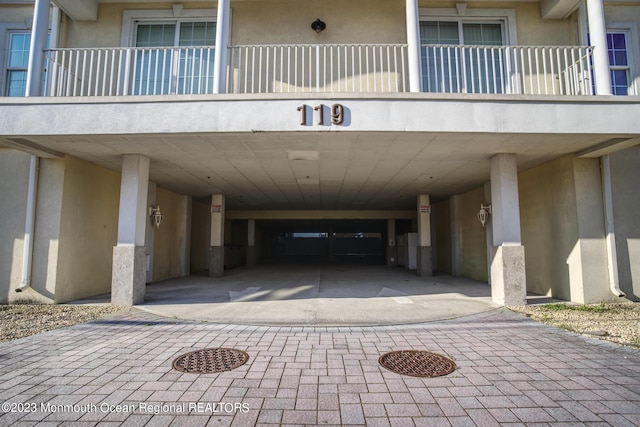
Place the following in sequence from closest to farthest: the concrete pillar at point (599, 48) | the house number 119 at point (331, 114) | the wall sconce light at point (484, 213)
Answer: the house number 119 at point (331, 114) < the concrete pillar at point (599, 48) < the wall sconce light at point (484, 213)

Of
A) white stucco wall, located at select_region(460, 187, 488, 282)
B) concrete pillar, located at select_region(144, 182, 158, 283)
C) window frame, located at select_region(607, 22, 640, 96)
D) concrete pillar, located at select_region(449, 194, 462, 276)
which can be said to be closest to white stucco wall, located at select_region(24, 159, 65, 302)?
concrete pillar, located at select_region(144, 182, 158, 283)

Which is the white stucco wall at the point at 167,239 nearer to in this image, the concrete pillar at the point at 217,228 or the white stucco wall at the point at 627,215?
the concrete pillar at the point at 217,228

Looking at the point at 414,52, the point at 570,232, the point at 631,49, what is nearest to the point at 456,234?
the point at 570,232

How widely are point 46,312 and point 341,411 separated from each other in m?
6.62

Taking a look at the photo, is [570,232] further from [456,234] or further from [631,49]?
[456,234]

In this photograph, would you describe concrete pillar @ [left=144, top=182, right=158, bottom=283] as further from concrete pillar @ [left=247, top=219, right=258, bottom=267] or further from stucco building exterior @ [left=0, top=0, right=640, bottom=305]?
concrete pillar @ [left=247, top=219, right=258, bottom=267]

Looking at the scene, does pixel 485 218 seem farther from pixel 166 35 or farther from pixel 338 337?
pixel 166 35

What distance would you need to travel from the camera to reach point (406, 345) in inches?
174

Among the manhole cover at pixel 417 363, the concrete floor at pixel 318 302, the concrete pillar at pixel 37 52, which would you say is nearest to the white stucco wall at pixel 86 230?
the concrete floor at pixel 318 302

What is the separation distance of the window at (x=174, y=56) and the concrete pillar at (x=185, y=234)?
5.41 m

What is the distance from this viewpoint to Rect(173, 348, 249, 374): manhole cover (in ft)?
11.6

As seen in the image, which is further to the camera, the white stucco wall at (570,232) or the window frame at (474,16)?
the window frame at (474,16)

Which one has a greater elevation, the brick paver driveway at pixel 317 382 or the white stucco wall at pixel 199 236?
the white stucco wall at pixel 199 236

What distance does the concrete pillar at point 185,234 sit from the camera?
12891 mm
